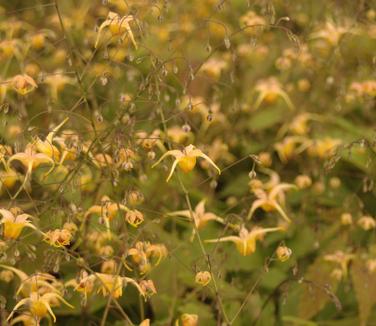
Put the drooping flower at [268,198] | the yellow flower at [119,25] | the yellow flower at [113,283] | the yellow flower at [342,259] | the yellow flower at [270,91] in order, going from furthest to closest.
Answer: the yellow flower at [270,91], the yellow flower at [342,259], the drooping flower at [268,198], the yellow flower at [119,25], the yellow flower at [113,283]

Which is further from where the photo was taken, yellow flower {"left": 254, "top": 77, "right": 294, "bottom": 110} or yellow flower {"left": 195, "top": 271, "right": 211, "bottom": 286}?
yellow flower {"left": 254, "top": 77, "right": 294, "bottom": 110}

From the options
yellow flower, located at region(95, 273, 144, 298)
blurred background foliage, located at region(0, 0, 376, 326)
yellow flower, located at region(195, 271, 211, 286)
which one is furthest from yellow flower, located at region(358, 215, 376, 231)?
yellow flower, located at region(95, 273, 144, 298)

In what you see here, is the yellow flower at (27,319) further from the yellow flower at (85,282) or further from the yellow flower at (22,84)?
the yellow flower at (22,84)

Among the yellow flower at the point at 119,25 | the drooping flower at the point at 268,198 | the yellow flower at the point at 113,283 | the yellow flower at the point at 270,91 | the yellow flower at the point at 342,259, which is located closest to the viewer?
the yellow flower at the point at 113,283

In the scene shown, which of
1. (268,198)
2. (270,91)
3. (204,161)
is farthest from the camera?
(270,91)

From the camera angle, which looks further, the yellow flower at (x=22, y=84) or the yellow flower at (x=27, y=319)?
the yellow flower at (x=22, y=84)

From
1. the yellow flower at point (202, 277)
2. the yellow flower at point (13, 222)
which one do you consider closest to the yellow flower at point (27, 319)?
the yellow flower at point (13, 222)

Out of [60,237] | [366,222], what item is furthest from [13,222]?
[366,222]

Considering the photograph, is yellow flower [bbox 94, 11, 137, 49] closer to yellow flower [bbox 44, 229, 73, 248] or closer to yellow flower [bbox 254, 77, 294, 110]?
yellow flower [bbox 44, 229, 73, 248]

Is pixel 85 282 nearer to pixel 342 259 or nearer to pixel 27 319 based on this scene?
pixel 27 319

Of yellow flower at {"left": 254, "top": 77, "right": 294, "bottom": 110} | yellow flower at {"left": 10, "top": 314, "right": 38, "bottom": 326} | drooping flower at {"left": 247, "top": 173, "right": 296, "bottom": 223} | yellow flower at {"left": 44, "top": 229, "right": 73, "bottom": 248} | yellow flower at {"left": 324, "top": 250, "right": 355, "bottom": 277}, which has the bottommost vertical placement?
yellow flower at {"left": 324, "top": 250, "right": 355, "bottom": 277}

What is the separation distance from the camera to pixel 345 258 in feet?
6.44

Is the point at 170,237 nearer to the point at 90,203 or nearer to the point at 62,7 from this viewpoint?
the point at 90,203

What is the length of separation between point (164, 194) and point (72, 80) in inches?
19.1
